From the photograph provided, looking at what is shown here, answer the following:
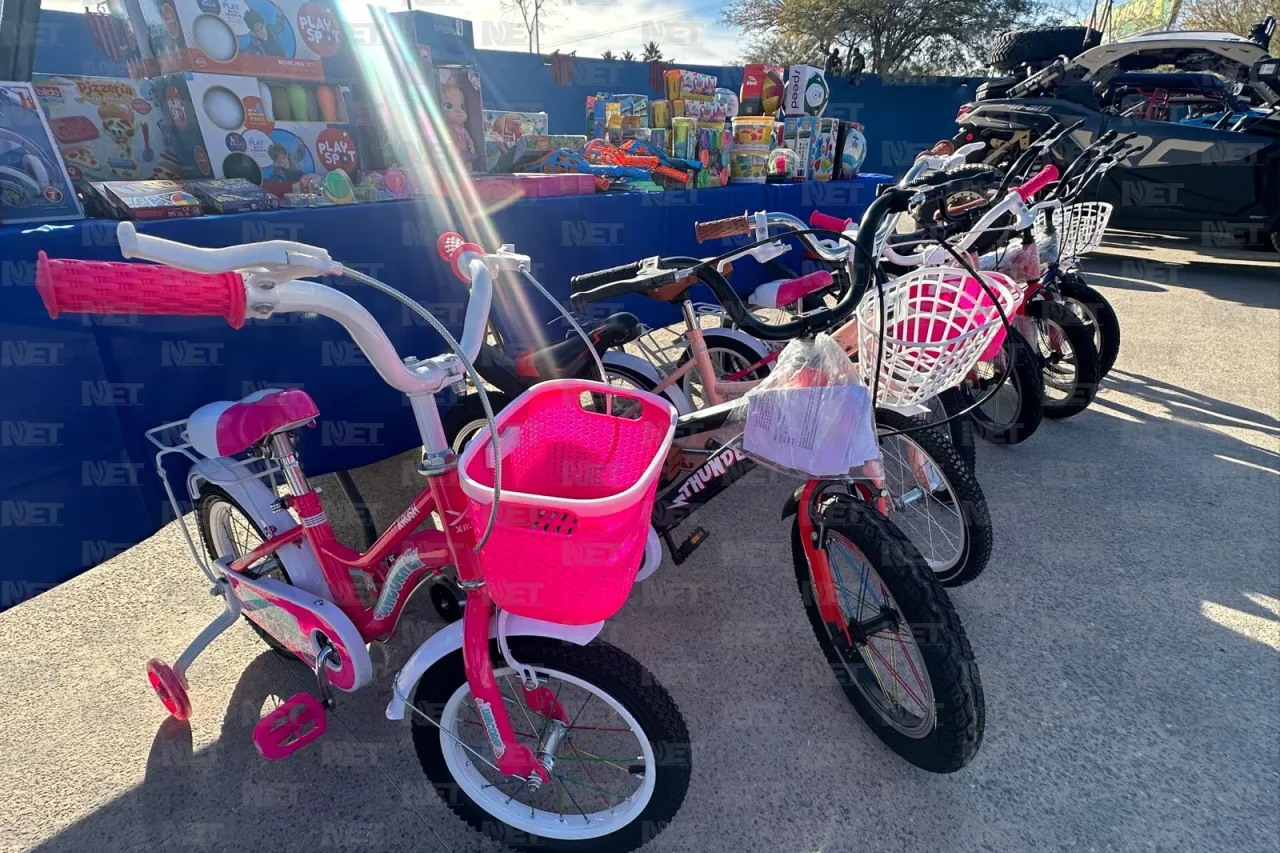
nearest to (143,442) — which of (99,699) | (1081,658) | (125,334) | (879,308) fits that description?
(125,334)

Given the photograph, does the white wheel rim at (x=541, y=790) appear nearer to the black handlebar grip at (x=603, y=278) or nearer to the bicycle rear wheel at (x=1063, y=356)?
the black handlebar grip at (x=603, y=278)

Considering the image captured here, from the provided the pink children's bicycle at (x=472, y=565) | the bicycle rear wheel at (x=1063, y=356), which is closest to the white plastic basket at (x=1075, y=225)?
the bicycle rear wheel at (x=1063, y=356)

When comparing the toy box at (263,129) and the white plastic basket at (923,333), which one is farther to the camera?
the toy box at (263,129)

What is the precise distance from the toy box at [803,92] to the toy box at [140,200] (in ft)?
13.6

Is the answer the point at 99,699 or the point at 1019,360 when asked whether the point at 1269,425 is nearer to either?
the point at 1019,360

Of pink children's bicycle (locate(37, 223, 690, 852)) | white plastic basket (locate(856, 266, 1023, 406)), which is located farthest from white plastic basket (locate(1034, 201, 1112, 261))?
pink children's bicycle (locate(37, 223, 690, 852))

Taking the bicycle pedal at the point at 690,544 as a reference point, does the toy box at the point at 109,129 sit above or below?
above

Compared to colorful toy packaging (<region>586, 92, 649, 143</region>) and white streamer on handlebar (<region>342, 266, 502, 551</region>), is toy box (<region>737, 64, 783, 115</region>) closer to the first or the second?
colorful toy packaging (<region>586, 92, 649, 143</region>)

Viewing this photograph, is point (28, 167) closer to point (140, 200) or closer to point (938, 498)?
point (140, 200)

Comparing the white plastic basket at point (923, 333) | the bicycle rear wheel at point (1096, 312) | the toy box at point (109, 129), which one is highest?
the toy box at point (109, 129)

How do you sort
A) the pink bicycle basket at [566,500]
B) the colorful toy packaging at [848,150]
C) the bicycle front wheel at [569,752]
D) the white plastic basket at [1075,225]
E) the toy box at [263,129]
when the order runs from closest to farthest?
the pink bicycle basket at [566,500]
the bicycle front wheel at [569,752]
the toy box at [263,129]
the white plastic basket at [1075,225]
the colorful toy packaging at [848,150]

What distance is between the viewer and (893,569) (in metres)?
1.46

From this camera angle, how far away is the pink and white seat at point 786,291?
9.91 ft

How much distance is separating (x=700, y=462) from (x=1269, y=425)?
366cm
